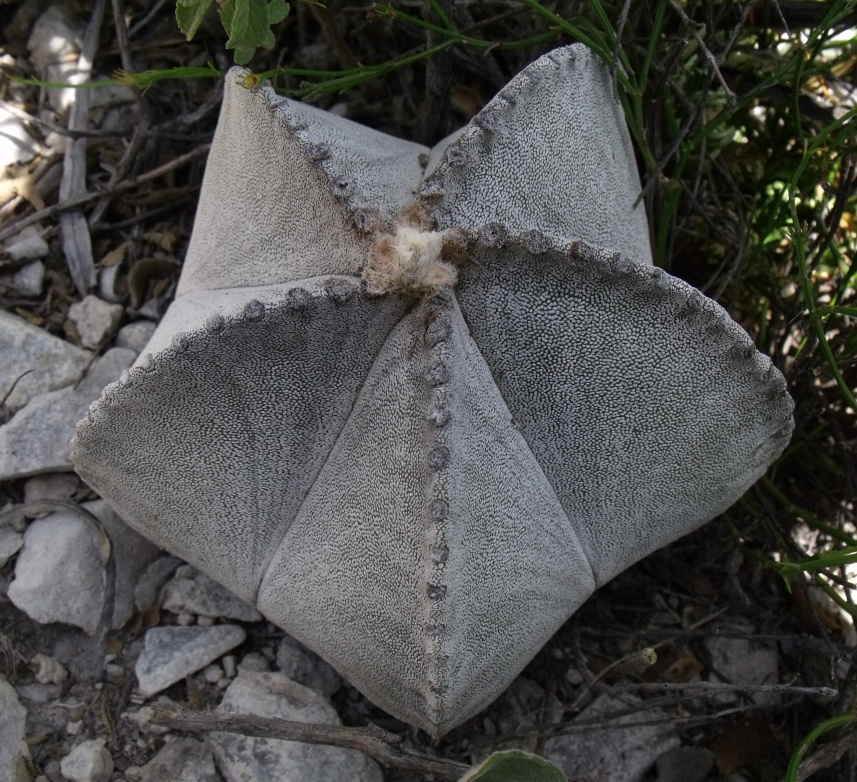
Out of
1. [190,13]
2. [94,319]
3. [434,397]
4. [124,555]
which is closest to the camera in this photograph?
[434,397]

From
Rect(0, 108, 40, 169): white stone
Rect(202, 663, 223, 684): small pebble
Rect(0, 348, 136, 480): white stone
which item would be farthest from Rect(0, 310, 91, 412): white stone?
Rect(202, 663, 223, 684): small pebble

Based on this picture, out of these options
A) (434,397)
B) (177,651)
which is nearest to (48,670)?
(177,651)

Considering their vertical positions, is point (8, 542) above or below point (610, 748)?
above

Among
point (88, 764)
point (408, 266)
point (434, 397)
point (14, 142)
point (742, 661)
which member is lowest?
point (88, 764)

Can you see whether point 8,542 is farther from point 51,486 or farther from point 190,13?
point 190,13

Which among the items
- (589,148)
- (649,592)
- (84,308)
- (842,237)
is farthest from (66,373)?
(842,237)

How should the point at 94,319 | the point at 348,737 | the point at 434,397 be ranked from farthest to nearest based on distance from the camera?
1. the point at 94,319
2. the point at 348,737
3. the point at 434,397
